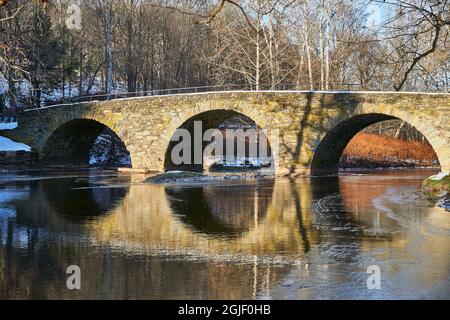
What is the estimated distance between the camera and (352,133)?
27.5m

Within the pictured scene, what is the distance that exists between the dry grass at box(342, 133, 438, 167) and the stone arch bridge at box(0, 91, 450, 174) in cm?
882

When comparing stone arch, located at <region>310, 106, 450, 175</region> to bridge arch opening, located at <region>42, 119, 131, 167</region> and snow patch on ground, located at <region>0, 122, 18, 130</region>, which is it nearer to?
bridge arch opening, located at <region>42, 119, 131, 167</region>

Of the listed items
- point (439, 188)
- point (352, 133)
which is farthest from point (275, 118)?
point (439, 188)

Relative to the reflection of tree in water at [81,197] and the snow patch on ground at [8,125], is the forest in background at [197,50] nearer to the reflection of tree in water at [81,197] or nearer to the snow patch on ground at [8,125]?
the snow patch on ground at [8,125]

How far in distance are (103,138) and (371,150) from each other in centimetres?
1769

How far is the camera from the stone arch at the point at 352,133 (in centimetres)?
2303

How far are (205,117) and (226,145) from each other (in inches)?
439

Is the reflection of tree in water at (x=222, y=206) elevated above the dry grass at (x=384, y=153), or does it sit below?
below

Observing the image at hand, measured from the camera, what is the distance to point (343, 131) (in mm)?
26203

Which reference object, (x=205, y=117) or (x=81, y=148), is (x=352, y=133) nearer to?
(x=205, y=117)

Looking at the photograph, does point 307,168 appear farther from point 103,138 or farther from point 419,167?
point 103,138

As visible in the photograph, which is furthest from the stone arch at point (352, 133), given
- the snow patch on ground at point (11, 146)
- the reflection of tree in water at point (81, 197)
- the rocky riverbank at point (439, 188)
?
the snow patch on ground at point (11, 146)

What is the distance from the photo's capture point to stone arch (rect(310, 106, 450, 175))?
23031 millimetres

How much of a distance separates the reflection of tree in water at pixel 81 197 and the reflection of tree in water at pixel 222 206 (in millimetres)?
1603
